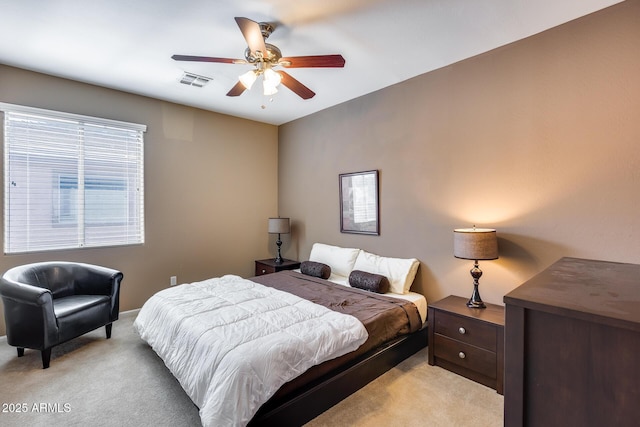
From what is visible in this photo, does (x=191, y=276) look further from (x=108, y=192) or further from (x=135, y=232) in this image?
(x=108, y=192)

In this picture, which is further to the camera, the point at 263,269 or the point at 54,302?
the point at 263,269

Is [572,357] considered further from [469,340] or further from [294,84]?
[294,84]

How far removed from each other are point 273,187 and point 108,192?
2383mm

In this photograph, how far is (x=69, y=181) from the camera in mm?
3443

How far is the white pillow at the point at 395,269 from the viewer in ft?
10.5

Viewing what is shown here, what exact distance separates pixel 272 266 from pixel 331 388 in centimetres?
256

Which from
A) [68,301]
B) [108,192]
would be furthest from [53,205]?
[68,301]

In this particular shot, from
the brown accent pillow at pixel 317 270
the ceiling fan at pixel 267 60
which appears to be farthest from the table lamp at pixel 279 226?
the ceiling fan at pixel 267 60

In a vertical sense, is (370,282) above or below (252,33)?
below

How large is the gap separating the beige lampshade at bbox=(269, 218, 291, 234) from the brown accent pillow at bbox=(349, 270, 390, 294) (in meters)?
Answer: 1.66

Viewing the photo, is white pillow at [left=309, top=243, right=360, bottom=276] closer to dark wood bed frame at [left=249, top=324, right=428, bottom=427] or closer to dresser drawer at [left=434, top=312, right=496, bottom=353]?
dark wood bed frame at [left=249, top=324, right=428, bottom=427]

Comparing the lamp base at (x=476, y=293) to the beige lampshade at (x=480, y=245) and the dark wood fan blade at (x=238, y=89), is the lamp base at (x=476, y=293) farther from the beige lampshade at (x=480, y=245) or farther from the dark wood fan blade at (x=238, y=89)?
the dark wood fan blade at (x=238, y=89)

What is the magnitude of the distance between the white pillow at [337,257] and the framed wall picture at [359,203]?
0.98ft

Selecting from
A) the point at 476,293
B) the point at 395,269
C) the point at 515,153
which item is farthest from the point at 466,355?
the point at 515,153
